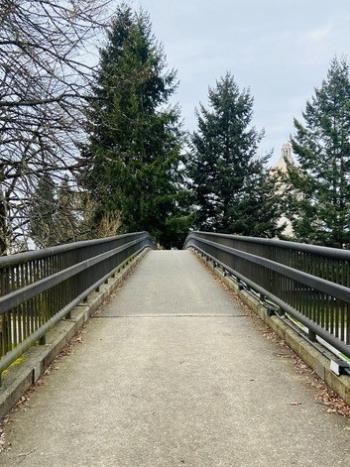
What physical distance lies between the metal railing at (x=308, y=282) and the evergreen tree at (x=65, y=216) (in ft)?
11.2

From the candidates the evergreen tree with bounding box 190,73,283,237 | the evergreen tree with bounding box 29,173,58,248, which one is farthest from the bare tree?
the evergreen tree with bounding box 190,73,283,237

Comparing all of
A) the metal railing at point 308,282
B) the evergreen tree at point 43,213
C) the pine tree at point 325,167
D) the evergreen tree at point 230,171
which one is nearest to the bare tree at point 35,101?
the evergreen tree at point 43,213

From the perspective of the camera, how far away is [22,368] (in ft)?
14.0

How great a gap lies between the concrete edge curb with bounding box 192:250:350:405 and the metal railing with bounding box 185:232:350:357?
182 millimetres

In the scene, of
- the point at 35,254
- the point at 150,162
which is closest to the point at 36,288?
the point at 35,254

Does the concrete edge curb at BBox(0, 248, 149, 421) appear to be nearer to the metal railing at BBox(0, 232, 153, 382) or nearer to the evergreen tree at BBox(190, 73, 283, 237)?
the metal railing at BBox(0, 232, 153, 382)

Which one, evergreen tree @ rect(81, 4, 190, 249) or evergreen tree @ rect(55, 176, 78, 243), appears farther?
evergreen tree @ rect(81, 4, 190, 249)

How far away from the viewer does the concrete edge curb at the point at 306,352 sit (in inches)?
155

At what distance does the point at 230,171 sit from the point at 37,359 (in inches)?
1422

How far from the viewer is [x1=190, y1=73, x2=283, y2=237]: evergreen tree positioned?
39.2 meters

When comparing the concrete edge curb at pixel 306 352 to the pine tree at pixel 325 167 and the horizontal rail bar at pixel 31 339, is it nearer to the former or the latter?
the horizontal rail bar at pixel 31 339

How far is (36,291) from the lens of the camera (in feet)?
14.9

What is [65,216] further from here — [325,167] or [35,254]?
[325,167]

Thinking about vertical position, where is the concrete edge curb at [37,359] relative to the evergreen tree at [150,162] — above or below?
below
